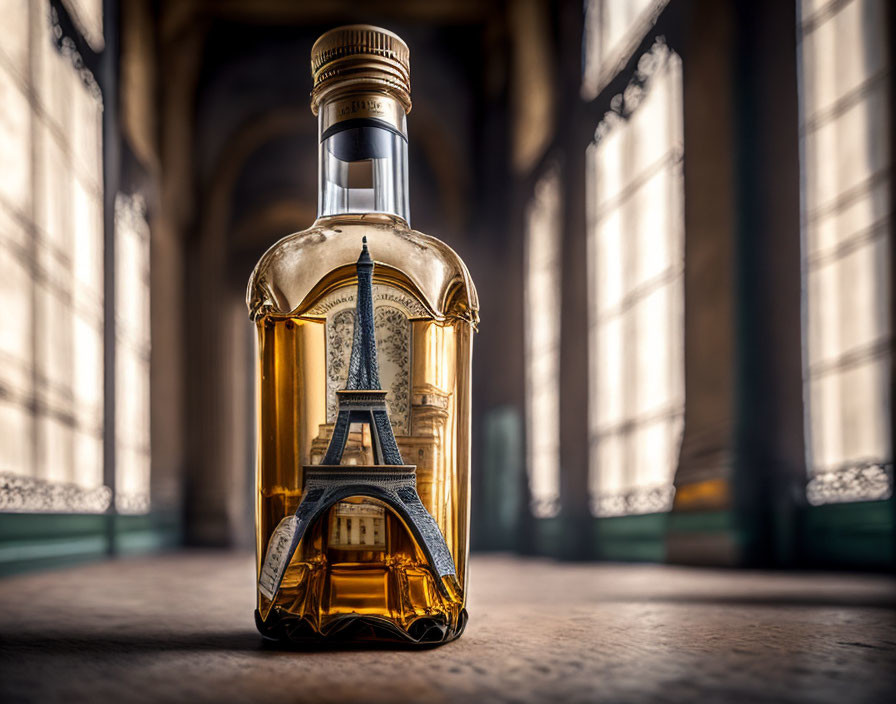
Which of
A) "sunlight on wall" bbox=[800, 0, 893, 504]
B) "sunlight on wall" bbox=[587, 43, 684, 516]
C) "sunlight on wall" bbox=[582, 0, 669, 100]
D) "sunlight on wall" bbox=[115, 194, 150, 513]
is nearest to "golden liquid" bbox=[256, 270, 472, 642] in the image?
"sunlight on wall" bbox=[800, 0, 893, 504]

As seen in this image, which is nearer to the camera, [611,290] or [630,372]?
[630,372]

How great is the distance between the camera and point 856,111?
1967 mm

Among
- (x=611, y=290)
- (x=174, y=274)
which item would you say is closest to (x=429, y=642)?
(x=611, y=290)

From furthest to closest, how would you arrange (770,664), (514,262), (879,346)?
(514,262), (879,346), (770,664)

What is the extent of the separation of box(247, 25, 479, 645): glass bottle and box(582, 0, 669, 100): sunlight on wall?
2.40 metres

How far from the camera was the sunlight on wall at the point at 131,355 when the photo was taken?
402 cm

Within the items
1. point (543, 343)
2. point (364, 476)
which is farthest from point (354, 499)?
point (543, 343)

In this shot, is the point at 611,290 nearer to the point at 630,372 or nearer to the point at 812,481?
the point at 630,372

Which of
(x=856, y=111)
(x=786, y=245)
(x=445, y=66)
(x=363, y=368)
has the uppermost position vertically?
(x=445, y=66)

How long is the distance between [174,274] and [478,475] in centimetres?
206

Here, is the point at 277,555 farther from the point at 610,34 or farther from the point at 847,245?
the point at 610,34

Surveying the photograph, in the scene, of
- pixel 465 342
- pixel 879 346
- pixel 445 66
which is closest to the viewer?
pixel 465 342

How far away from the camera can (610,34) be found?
3.35m

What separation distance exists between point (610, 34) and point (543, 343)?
4.56 feet
